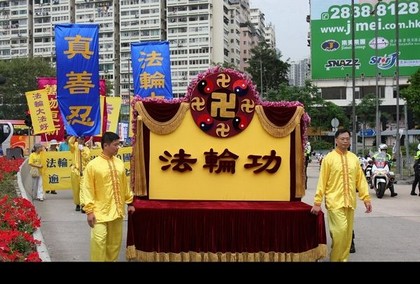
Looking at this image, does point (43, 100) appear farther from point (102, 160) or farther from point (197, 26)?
point (197, 26)

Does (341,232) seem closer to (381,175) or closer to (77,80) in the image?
(77,80)

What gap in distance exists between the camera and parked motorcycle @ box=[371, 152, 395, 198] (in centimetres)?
1164

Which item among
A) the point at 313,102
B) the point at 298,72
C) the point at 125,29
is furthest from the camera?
the point at 125,29

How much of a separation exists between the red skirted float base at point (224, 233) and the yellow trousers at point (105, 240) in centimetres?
47

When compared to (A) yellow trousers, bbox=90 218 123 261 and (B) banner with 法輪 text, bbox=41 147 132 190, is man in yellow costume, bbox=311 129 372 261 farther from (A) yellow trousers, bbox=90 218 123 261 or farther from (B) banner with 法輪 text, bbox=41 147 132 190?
(B) banner with 法輪 text, bbox=41 147 132 190

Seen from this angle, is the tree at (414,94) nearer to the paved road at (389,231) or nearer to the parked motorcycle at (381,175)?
the parked motorcycle at (381,175)

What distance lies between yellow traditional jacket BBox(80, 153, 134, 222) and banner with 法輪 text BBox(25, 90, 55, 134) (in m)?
9.65

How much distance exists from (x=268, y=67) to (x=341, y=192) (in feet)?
154

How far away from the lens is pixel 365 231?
7.48 meters

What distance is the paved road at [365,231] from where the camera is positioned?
5906mm

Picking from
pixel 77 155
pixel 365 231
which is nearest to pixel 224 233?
pixel 365 231

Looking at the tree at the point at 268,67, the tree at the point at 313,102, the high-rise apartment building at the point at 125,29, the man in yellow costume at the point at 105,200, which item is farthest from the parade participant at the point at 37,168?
the high-rise apartment building at the point at 125,29

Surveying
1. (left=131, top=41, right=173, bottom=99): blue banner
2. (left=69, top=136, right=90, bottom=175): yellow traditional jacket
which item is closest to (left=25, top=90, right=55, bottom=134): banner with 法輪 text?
(left=131, top=41, right=173, bottom=99): blue banner
